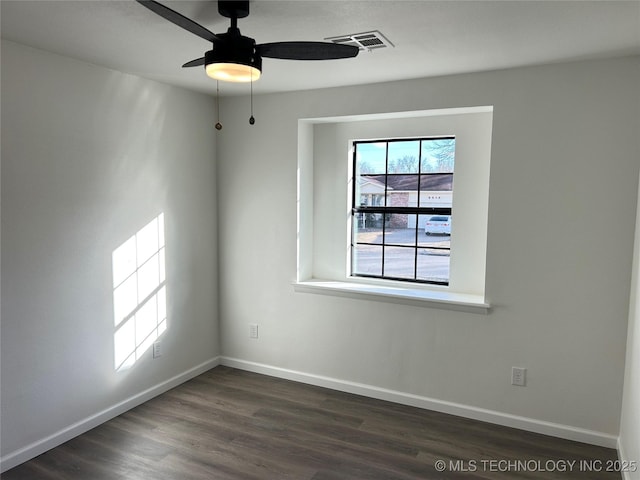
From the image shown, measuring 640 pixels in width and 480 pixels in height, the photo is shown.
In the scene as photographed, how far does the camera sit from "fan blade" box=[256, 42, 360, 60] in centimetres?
186

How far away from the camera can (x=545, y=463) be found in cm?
268

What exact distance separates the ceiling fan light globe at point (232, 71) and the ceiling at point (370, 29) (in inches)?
11.9

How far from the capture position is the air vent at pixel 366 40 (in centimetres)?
233

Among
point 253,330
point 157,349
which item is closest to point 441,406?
point 253,330

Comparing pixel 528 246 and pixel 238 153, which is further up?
pixel 238 153

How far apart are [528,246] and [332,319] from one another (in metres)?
1.59

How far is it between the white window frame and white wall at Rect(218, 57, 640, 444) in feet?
0.33

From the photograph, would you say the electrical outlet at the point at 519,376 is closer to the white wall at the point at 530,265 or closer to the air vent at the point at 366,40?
the white wall at the point at 530,265

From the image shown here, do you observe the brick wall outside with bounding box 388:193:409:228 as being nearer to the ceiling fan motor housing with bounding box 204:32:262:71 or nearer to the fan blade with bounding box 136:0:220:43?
the ceiling fan motor housing with bounding box 204:32:262:71

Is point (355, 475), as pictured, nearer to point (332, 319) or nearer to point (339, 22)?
point (332, 319)

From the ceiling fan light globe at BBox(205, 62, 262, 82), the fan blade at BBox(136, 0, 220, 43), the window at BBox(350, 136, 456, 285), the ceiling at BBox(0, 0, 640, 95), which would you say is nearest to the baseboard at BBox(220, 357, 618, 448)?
the window at BBox(350, 136, 456, 285)

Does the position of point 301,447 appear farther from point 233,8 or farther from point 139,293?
point 233,8

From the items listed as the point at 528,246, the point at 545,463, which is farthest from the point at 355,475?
the point at 528,246

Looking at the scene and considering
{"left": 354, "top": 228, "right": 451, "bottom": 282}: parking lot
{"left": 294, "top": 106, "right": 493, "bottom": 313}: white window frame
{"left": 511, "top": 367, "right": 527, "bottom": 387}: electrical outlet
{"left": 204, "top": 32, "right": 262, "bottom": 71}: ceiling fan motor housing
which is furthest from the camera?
{"left": 354, "top": 228, "right": 451, "bottom": 282}: parking lot
